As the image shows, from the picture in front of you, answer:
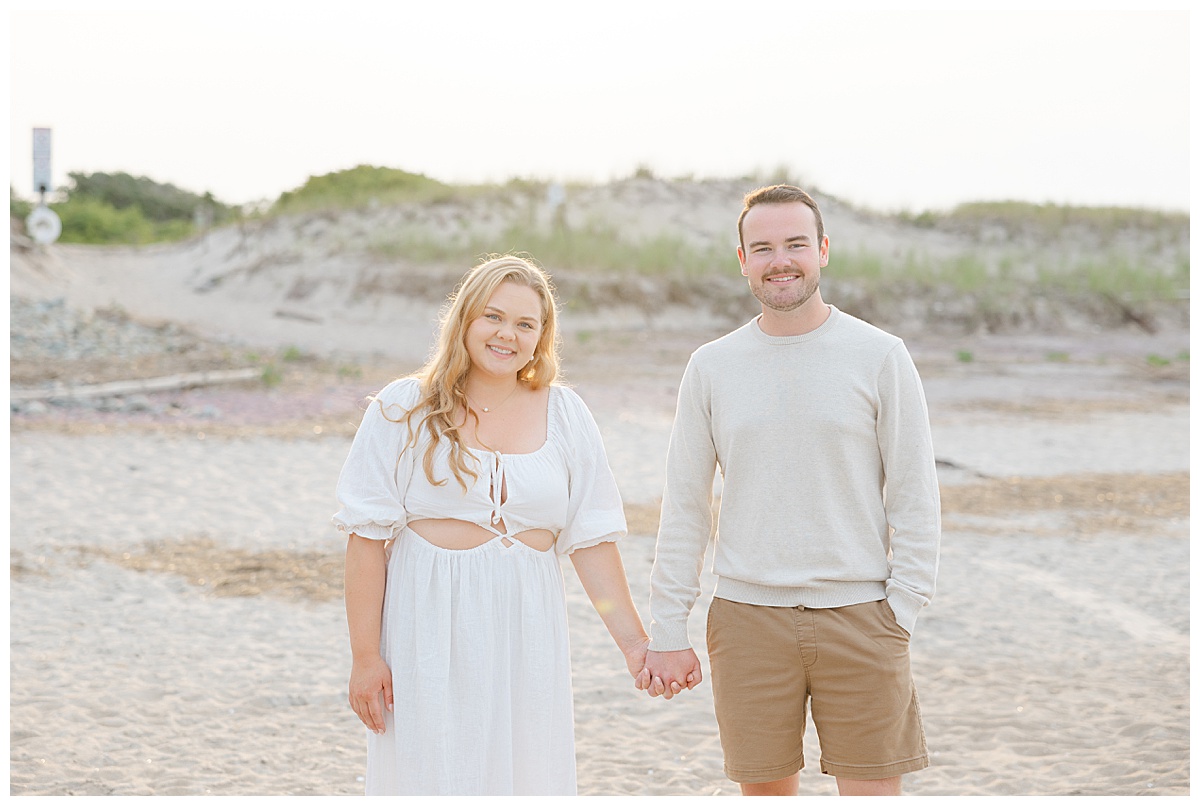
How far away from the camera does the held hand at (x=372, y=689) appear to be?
2.66 m

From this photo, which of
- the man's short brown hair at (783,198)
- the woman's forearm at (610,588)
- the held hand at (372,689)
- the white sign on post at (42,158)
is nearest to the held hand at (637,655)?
the woman's forearm at (610,588)

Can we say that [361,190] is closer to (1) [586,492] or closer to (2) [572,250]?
(2) [572,250]

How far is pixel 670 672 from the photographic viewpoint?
2846 mm

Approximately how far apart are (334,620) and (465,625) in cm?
384

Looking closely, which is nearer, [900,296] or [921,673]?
[921,673]

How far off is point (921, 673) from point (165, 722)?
11.7ft

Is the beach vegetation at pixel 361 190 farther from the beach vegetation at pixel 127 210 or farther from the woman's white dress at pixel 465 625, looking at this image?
the woman's white dress at pixel 465 625

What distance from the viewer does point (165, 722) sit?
4773mm

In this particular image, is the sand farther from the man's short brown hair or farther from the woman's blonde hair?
the man's short brown hair

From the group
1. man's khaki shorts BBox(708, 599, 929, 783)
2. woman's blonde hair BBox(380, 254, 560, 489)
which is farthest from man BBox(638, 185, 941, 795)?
woman's blonde hair BBox(380, 254, 560, 489)

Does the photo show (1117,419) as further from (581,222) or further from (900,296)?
(581,222)
